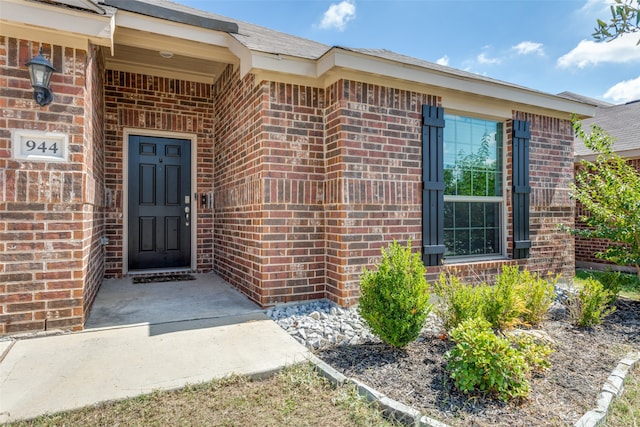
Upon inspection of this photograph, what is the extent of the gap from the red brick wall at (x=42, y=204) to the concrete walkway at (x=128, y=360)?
0.28 m

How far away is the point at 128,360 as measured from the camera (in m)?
2.60

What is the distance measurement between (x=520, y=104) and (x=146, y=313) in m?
5.44

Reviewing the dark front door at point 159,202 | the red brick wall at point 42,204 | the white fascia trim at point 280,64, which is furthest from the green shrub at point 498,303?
the dark front door at point 159,202

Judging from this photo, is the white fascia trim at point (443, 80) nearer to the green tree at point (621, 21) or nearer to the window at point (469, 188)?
the window at point (469, 188)

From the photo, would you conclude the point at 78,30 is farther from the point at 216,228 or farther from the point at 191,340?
the point at 216,228

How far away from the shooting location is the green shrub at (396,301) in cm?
265

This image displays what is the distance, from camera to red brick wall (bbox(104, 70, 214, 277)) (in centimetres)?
519

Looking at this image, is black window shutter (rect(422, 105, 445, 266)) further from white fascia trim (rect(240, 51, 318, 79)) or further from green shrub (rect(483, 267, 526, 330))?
white fascia trim (rect(240, 51, 318, 79))

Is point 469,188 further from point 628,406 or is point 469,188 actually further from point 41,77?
point 41,77

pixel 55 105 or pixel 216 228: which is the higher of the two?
pixel 55 105

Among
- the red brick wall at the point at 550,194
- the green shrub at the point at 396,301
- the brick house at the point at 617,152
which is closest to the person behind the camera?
the green shrub at the point at 396,301

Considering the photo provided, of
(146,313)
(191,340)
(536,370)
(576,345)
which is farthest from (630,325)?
(146,313)

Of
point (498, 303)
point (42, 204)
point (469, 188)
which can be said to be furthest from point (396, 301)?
point (42, 204)

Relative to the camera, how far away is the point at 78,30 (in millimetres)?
3039
